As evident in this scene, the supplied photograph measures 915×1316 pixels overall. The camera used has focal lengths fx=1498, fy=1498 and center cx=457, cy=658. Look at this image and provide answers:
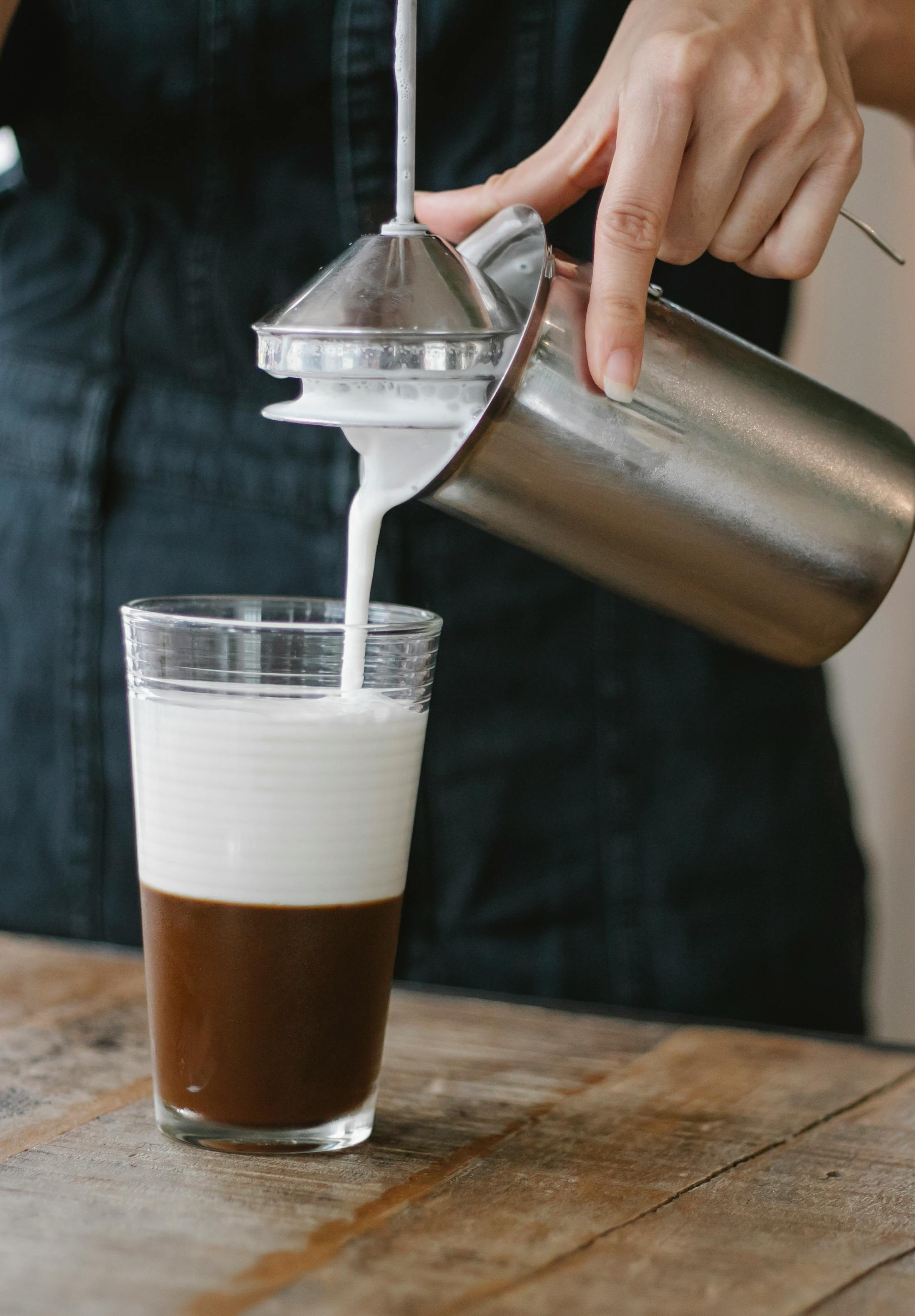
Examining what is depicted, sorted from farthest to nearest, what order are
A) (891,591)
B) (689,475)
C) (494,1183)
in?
(891,591) < (689,475) < (494,1183)

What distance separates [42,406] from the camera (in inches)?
50.1

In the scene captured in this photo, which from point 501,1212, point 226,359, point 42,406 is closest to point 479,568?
point 226,359

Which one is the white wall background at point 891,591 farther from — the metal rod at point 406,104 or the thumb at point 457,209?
the metal rod at point 406,104

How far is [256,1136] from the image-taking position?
0.79m

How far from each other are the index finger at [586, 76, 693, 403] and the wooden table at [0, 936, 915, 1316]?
1.33ft

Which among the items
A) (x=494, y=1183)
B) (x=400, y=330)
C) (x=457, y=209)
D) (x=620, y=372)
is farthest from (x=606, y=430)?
(x=494, y=1183)

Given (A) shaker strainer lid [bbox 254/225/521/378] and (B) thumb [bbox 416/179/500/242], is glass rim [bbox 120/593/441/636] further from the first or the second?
(B) thumb [bbox 416/179/500/242]

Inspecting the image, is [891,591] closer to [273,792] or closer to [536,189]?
[536,189]

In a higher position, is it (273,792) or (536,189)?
(536,189)

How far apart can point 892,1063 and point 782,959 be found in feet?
1.24

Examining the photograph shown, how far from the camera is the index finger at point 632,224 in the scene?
800 mm

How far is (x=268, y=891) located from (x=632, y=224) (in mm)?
407

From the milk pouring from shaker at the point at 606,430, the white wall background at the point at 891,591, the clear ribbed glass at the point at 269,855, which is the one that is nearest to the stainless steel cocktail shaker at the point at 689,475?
the milk pouring from shaker at the point at 606,430

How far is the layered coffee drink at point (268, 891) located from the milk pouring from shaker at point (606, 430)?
0.15 meters
